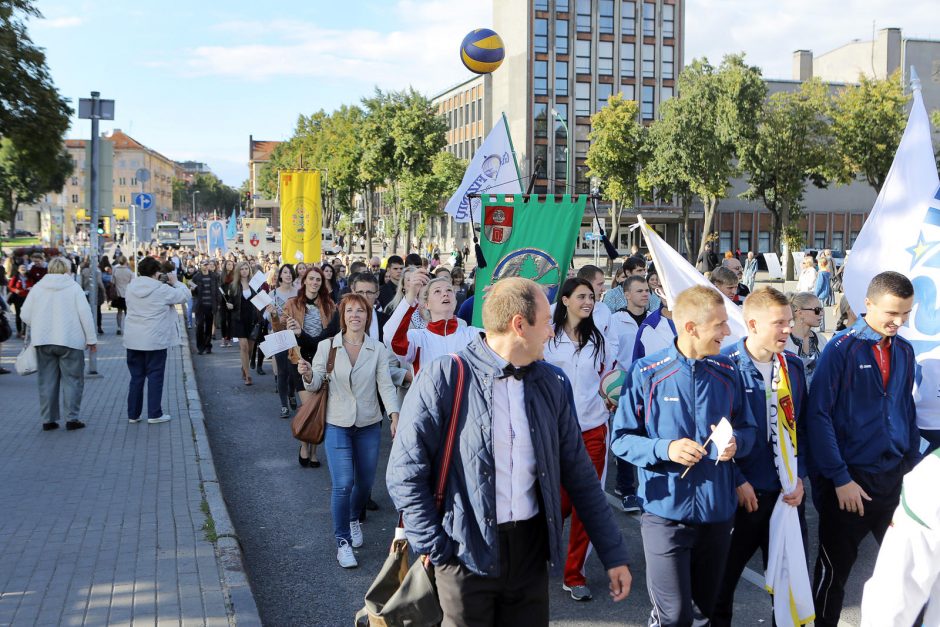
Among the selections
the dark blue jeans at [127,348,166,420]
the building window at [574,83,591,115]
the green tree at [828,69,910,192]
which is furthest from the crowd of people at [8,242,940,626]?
the building window at [574,83,591,115]

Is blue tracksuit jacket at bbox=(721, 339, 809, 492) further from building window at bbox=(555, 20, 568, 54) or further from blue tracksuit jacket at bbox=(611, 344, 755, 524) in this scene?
building window at bbox=(555, 20, 568, 54)

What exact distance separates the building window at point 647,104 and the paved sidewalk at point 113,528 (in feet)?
219

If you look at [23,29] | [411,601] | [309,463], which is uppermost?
[23,29]

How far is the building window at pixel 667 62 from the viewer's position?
7306 centimetres

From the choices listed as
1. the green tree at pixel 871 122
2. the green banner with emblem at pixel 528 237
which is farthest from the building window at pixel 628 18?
the green banner with emblem at pixel 528 237

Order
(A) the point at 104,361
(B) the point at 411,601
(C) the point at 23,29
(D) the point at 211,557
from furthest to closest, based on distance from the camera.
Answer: (A) the point at 104,361
(C) the point at 23,29
(D) the point at 211,557
(B) the point at 411,601

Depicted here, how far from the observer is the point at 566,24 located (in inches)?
2800

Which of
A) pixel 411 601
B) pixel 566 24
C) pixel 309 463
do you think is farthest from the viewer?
pixel 566 24

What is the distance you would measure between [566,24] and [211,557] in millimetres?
70024

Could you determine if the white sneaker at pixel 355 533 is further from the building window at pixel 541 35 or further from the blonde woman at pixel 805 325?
the building window at pixel 541 35

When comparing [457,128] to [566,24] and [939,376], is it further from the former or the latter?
[939,376]

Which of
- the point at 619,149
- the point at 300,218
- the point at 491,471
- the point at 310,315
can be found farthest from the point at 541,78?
the point at 491,471

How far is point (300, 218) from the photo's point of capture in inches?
709

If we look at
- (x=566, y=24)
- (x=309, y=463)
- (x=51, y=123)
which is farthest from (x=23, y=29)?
(x=566, y=24)
